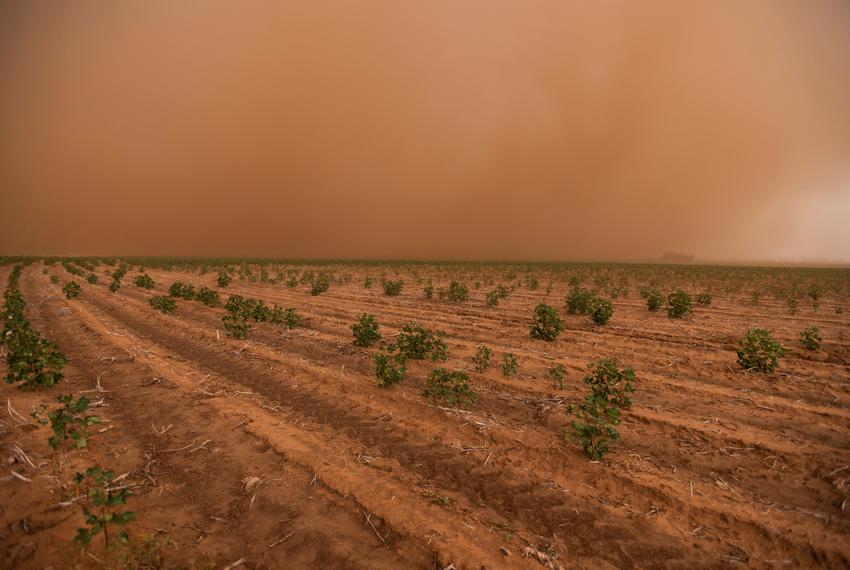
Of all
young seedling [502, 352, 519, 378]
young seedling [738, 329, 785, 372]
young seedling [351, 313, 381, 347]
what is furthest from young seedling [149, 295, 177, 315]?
young seedling [738, 329, 785, 372]

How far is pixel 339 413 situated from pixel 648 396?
5.78 m

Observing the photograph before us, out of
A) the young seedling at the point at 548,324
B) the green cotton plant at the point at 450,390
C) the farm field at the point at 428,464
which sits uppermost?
the young seedling at the point at 548,324

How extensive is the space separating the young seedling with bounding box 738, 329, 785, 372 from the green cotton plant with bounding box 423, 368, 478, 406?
21.2ft

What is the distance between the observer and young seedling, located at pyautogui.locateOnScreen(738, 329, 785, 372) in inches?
335

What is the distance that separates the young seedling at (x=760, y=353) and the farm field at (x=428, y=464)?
24 cm

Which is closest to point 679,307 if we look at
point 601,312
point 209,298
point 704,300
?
point 601,312

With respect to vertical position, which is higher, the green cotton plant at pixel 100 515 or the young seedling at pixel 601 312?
the young seedling at pixel 601 312

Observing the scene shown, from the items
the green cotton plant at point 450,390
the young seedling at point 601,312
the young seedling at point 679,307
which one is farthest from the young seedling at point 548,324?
the young seedling at point 679,307

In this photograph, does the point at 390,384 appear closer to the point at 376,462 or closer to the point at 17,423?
the point at 376,462

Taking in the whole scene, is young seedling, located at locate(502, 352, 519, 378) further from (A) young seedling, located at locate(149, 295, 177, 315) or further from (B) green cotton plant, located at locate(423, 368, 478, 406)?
(A) young seedling, located at locate(149, 295, 177, 315)

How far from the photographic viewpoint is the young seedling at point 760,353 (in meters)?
8.51

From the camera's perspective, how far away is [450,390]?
7105 mm

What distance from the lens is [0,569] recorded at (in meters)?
3.24

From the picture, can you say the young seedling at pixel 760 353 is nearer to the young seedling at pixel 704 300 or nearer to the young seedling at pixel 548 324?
the young seedling at pixel 548 324
